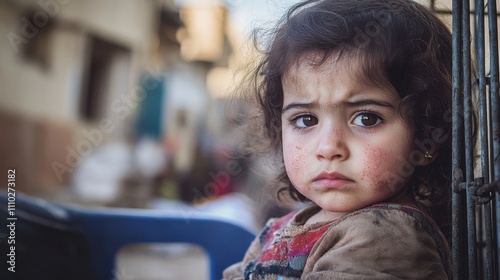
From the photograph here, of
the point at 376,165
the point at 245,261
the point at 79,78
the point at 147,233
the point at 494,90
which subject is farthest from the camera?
the point at 79,78

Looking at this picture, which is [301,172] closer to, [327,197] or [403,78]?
[327,197]

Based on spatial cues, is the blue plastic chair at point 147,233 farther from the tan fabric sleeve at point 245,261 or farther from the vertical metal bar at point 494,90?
the vertical metal bar at point 494,90

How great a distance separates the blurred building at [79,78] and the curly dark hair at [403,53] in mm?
2723

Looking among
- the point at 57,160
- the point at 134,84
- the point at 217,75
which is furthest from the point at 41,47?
the point at 217,75

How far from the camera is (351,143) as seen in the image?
1.14 metres

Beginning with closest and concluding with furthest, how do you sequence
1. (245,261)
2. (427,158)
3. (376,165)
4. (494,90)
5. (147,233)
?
(494,90), (376,165), (427,158), (245,261), (147,233)

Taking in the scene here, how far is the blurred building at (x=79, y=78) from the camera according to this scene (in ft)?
21.0

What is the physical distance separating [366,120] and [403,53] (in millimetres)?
180

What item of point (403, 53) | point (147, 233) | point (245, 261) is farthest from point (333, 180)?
point (147, 233)

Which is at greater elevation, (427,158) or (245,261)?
(427,158)

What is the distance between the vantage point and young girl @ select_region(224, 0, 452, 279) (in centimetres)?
110

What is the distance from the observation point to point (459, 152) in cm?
101

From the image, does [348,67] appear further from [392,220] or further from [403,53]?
[392,220]

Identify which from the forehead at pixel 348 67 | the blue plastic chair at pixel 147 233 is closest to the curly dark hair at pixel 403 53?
the forehead at pixel 348 67
